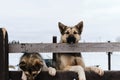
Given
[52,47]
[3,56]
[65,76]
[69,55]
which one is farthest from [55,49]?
[69,55]

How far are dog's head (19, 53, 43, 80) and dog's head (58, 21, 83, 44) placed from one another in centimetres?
117

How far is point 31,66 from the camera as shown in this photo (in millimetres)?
6699

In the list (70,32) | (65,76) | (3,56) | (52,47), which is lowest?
(65,76)

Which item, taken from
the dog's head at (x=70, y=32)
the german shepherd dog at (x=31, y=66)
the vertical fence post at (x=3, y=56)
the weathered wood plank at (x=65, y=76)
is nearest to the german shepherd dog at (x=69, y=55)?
the dog's head at (x=70, y=32)

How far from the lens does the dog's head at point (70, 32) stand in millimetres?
7883

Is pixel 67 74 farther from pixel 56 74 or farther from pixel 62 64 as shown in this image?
pixel 62 64

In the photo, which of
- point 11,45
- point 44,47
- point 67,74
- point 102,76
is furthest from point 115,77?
point 11,45

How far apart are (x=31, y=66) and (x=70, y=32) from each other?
59.4 inches

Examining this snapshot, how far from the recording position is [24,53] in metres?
6.94

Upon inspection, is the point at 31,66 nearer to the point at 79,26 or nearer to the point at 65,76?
the point at 65,76

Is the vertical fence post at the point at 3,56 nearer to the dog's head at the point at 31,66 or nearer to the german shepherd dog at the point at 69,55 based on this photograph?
the dog's head at the point at 31,66

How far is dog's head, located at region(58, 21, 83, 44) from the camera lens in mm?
7883

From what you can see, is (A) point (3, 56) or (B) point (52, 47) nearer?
(A) point (3, 56)

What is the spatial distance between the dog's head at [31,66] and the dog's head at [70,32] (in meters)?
1.17
